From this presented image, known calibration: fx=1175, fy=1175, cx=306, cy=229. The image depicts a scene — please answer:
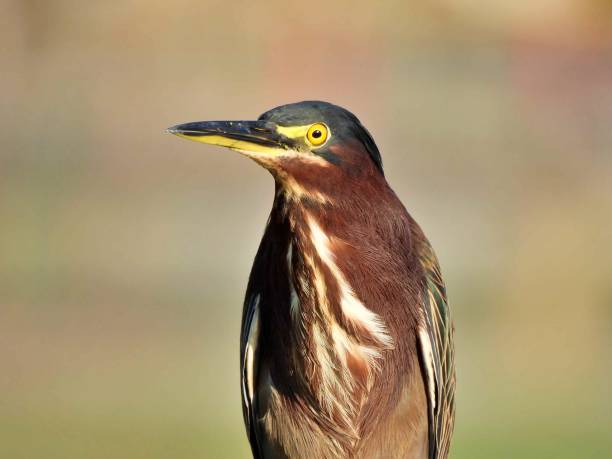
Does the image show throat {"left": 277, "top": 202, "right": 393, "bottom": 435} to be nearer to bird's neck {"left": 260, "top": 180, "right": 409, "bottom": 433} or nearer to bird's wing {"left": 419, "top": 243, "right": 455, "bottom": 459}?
bird's neck {"left": 260, "top": 180, "right": 409, "bottom": 433}

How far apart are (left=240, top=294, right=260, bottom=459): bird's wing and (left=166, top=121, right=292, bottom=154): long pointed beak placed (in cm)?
50

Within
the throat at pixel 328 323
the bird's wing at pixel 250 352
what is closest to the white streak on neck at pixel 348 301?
the throat at pixel 328 323

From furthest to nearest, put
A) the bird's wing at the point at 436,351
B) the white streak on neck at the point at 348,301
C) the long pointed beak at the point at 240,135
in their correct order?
the bird's wing at the point at 436,351 → the white streak on neck at the point at 348,301 → the long pointed beak at the point at 240,135

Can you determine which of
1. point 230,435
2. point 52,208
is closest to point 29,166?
point 52,208

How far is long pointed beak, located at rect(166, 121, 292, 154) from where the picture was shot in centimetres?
292

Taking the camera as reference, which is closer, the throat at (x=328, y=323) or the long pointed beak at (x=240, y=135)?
the long pointed beak at (x=240, y=135)

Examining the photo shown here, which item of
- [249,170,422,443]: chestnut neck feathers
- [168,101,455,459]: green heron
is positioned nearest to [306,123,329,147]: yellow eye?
[168,101,455,459]: green heron

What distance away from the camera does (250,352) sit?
3258mm

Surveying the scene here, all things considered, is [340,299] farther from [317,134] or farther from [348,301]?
[317,134]

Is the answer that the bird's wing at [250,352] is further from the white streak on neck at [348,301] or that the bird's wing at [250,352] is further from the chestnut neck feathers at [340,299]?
the white streak on neck at [348,301]

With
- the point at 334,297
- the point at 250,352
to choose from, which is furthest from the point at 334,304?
the point at 250,352

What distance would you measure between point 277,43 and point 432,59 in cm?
190

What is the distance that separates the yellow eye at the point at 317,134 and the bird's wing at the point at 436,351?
1.71 ft

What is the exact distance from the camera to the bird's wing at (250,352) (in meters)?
3.25
